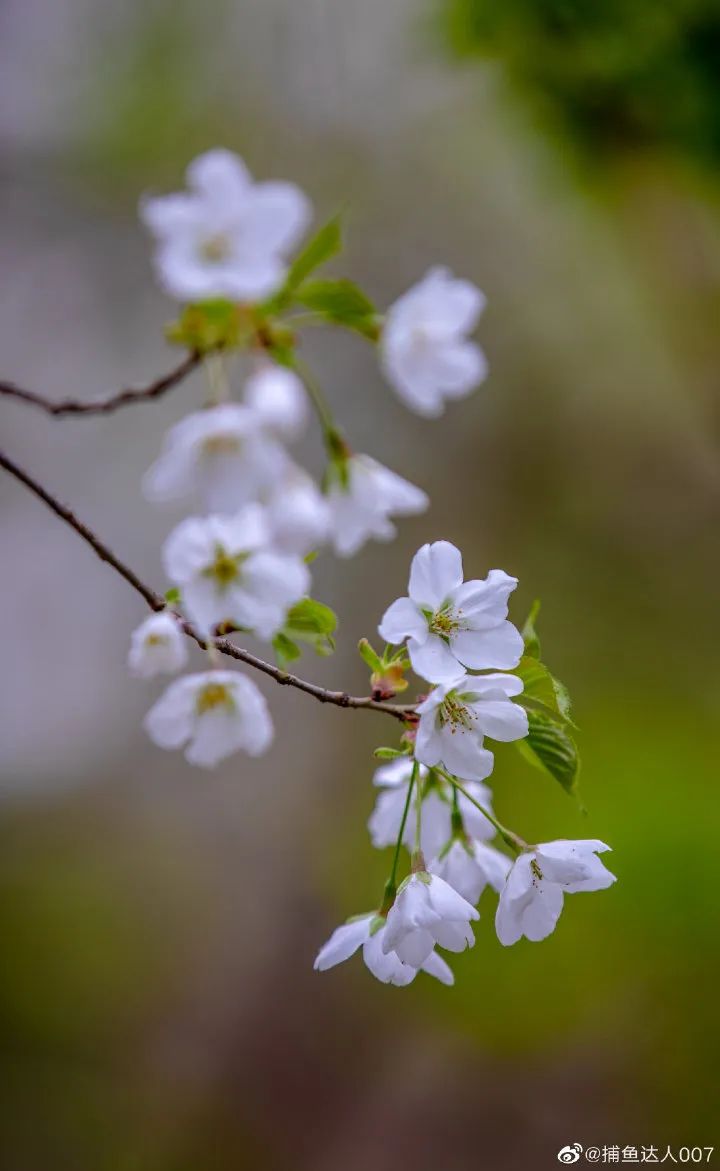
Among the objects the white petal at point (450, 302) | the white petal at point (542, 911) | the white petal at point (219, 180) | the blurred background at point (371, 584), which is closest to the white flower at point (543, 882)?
the white petal at point (542, 911)

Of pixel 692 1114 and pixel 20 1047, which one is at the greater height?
pixel 692 1114

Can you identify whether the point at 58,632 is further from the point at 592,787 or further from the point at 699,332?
the point at 699,332

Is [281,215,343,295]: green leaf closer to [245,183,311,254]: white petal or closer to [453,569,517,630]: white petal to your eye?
[245,183,311,254]: white petal

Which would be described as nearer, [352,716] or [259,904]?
[259,904]

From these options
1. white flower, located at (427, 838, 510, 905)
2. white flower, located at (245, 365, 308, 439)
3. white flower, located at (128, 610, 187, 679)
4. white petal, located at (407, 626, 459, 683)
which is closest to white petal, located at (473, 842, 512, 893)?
white flower, located at (427, 838, 510, 905)

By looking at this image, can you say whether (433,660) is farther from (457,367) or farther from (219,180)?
(219,180)

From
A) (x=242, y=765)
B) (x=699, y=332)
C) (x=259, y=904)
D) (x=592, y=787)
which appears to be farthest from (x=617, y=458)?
(x=259, y=904)
